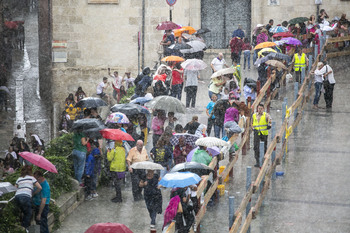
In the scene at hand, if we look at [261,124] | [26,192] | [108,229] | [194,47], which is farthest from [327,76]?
[108,229]

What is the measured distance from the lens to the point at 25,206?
14.2 meters

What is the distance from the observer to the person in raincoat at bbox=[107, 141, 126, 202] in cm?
1706

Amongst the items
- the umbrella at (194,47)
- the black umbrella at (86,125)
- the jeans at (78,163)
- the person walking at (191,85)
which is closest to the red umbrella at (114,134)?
the black umbrella at (86,125)

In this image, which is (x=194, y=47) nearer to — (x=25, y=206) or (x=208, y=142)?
(x=208, y=142)

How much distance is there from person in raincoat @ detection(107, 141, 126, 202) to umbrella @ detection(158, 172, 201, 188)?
11.2 ft

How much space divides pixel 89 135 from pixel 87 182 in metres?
1.29

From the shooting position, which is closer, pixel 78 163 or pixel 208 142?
pixel 208 142

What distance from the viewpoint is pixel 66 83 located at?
35250 mm

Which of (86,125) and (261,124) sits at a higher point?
(86,125)

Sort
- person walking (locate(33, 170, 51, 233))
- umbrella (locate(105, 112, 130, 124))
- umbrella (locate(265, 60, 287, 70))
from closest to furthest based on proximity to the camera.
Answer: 1. person walking (locate(33, 170, 51, 233))
2. umbrella (locate(105, 112, 130, 124))
3. umbrella (locate(265, 60, 287, 70))

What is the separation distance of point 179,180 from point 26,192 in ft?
9.38

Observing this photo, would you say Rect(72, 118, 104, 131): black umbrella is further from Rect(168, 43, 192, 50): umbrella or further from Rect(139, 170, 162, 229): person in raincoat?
Rect(168, 43, 192, 50): umbrella

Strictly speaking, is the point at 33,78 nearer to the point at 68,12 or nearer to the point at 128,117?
the point at 68,12

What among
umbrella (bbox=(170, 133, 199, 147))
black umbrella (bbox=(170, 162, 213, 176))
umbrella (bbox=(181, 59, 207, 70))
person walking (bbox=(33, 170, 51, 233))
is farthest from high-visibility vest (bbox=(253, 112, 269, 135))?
person walking (bbox=(33, 170, 51, 233))
